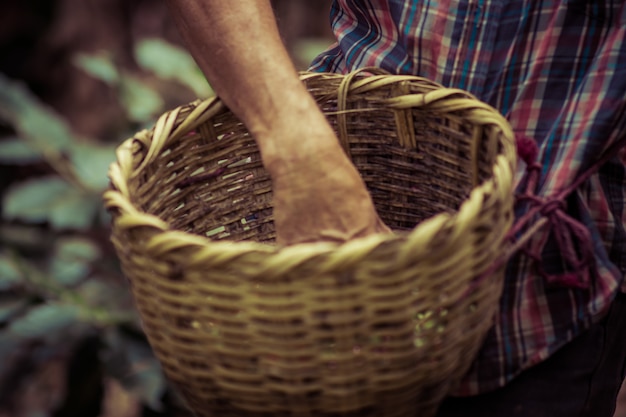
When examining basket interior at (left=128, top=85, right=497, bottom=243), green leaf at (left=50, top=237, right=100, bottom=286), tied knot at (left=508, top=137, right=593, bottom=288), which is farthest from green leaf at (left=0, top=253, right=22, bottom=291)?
tied knot at (left=508, top=137, right=593, bottom=288)

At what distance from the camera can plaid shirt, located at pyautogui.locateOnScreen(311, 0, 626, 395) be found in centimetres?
96

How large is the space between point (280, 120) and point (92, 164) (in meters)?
0.87

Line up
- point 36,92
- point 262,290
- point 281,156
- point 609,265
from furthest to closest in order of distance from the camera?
point 36,92
point 609,265
point 281,156
point 262,290

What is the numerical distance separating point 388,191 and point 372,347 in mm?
335

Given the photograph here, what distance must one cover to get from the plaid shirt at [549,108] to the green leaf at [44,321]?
0.78 m

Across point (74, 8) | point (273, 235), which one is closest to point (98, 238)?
point (74, 8)

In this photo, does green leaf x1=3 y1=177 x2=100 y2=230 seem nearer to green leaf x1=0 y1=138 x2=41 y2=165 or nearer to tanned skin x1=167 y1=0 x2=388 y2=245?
green leaf x1=0 y1=138 x2=41 y2=165

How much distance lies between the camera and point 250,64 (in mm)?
869

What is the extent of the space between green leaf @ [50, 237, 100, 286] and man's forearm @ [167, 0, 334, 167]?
0.86 m

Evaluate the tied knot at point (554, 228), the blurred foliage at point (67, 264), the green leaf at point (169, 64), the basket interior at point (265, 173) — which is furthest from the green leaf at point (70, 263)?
the tied knot at point (554, 228)

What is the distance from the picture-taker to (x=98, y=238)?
2.79 metres

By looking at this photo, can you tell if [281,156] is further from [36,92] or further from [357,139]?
[36,92]

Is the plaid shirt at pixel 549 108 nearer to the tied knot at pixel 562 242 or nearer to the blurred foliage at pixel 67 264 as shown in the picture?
the tied knot at pixel 562 242

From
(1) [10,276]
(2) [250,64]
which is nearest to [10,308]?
(1) [10,276]
